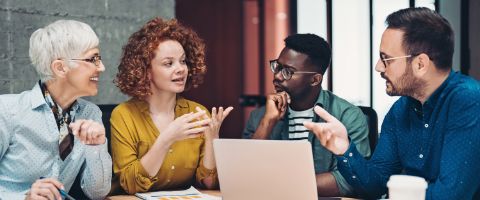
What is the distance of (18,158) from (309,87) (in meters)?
1.17

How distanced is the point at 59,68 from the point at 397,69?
110cm

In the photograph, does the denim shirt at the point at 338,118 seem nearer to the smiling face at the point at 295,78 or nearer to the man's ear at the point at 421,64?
the smiling face at the point at 295,78

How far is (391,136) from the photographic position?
2.01 metres

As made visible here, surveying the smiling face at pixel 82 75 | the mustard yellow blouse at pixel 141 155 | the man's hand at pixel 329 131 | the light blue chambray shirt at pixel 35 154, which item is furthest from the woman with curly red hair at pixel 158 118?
the man's hand at pixel 329 131

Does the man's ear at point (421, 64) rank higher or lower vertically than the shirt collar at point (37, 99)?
higher

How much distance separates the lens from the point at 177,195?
2020 millimetres

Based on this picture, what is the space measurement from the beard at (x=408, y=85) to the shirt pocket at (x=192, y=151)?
826 millimetres

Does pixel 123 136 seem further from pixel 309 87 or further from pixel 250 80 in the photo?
pixel 250 80

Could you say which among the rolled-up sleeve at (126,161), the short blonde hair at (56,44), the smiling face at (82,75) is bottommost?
the rolled-up sleeve at (126,161)

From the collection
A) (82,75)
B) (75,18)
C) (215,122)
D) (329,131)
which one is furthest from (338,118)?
(75,18)

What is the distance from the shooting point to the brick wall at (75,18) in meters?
2.57

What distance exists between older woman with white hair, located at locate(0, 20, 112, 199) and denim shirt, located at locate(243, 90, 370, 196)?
77 cm

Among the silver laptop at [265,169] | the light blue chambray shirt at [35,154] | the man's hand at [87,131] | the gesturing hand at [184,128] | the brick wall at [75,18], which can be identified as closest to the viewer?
the silver laptop at [265,169]

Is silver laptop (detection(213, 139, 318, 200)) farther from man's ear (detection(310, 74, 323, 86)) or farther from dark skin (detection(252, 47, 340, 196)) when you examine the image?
man's ear (detection(310, 74, 323, 86))
